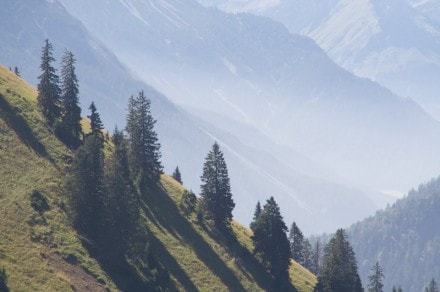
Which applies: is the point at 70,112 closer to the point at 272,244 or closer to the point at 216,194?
the point at 216,194

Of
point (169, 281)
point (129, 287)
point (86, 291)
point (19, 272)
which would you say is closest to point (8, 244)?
point (19, 272)

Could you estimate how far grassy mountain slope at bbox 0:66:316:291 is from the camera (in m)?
82.6

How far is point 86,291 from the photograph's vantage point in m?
83.1

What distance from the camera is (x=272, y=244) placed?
115m

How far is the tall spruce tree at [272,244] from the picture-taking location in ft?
373

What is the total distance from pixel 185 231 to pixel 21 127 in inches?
1181

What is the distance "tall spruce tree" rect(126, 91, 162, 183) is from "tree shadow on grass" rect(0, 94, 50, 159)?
15.3 m

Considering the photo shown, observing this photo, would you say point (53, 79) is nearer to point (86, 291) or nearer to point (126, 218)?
point (126, 218)

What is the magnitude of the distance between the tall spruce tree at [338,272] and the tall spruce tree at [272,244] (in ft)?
20.5

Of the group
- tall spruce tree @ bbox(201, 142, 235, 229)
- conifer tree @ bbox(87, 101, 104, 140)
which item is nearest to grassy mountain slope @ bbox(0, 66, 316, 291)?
tall spruce tree @ bbox(201, 142, 235, 229)

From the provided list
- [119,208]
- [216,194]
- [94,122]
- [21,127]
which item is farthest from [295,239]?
[21,127]

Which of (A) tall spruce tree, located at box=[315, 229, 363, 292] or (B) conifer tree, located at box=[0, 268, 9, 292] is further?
(A) tall spruce tree, located at box=[315, 229, 363, 292]

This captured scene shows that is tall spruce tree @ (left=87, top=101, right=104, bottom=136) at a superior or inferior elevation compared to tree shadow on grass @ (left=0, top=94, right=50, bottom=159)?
superior

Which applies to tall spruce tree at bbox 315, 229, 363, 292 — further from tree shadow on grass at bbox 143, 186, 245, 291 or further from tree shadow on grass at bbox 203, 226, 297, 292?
tree shadow on grass at bbox 143, 186, 245, 291
